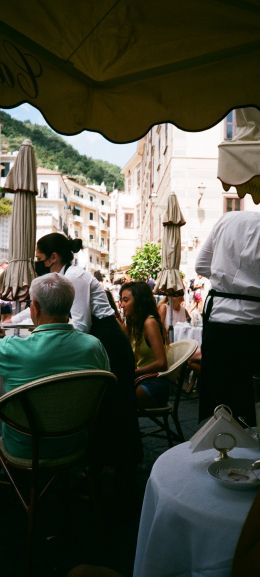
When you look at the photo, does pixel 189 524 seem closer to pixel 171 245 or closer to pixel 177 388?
pixel 177 388

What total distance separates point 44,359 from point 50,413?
0.25 meters

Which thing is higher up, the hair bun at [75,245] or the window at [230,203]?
the window at [230,203]

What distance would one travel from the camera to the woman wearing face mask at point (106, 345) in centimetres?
322

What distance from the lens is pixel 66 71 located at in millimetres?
2783

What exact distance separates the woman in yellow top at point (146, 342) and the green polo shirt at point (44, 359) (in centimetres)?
146

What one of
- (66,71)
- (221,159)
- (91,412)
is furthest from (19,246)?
(91,412)

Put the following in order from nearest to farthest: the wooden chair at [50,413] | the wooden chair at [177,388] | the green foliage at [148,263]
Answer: the wooden chair at [50,413], the wooden chair at [177,388], the green foliage at [148,263]

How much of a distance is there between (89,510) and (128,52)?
2.69 meters

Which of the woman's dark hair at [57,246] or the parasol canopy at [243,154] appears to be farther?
the parasol canopy at [243,154]

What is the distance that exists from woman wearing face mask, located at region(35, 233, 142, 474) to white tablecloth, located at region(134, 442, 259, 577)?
1904 millimetres

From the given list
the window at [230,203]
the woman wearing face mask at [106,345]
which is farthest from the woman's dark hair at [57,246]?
the window at [230,203]

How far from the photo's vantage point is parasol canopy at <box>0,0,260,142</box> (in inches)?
92.0

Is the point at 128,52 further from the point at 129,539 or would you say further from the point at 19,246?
the point at 19,246

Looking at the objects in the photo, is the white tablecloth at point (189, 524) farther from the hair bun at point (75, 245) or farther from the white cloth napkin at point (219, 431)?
the hair bun at point (75, 245)
